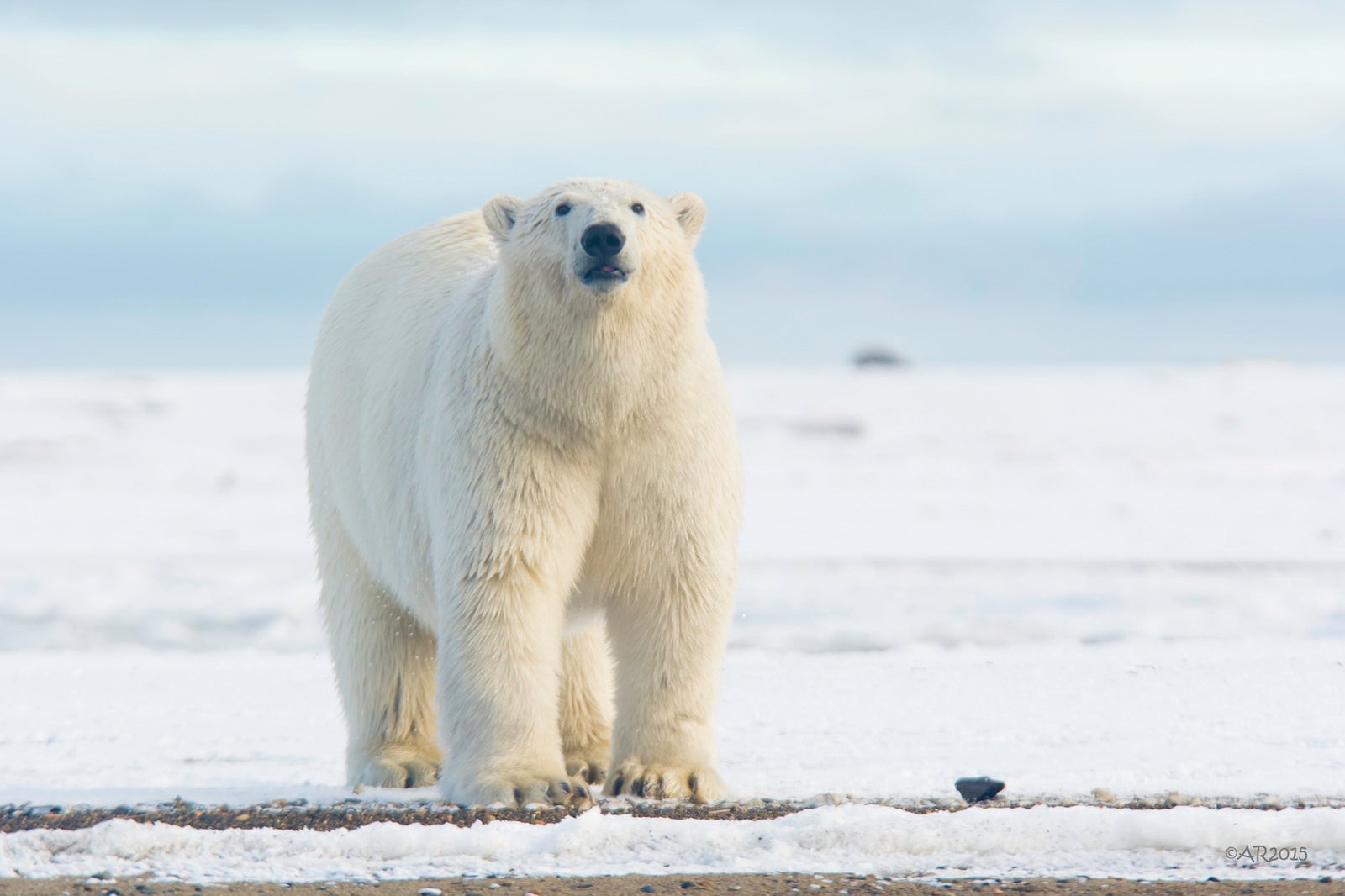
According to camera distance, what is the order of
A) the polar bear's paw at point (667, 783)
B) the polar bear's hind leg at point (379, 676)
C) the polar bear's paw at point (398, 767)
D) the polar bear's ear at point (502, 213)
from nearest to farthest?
the polar bear's paw at point (667, 783), the polar bear's ear at point (502, 213), the polar bear's paw at point (398, 767), the polar bear's hind leg at point (379, 676)

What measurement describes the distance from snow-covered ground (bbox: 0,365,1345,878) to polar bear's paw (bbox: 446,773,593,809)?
1.65ft

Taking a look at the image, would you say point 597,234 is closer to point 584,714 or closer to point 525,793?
point 525,793

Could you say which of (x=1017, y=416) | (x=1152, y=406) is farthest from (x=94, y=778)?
(x=1152, y=406)

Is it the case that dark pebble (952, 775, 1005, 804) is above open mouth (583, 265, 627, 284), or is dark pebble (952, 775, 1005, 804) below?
below

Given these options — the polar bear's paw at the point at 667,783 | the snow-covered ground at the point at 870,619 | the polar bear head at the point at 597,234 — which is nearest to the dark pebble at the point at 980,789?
the snow-covered ground at the point at 870,619

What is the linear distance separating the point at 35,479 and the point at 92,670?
1385 centimetres

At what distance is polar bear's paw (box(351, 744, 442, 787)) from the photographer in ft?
16.4

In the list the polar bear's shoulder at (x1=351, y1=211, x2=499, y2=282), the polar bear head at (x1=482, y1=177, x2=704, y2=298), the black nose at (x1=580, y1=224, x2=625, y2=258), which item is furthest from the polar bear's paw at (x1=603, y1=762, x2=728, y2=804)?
the polar bear's shoulder at (x1=351, y1=211, x2=499, y2=282)

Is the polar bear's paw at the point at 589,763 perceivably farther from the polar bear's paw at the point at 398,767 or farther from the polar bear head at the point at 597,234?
the polar bear head at the point at 597,234

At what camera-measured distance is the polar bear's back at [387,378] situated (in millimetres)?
4836

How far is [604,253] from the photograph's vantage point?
13.5 ft

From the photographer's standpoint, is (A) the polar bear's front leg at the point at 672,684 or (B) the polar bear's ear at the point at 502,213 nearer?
(A) the polar bear's front leg at the point at 672,684

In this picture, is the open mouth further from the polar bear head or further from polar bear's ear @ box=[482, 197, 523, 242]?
polar bear's ear @ box=[482, 197, 523, 242]

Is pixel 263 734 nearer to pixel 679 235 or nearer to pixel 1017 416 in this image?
pixel 679 235
